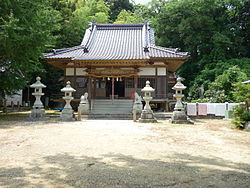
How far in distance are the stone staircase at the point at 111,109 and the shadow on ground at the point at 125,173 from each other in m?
8.84

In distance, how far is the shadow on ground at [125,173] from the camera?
288 centimetres

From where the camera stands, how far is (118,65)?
52.9 ft

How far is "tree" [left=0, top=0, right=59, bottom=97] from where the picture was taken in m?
9.77

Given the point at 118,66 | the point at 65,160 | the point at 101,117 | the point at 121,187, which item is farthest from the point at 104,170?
the point at 118,66

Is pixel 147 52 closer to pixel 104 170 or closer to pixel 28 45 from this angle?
pixel 28 45

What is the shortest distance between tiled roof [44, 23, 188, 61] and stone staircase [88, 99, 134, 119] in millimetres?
3235

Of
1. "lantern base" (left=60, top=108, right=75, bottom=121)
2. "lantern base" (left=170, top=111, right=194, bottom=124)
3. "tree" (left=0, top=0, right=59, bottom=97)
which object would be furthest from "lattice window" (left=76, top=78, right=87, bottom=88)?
"lantern base" (left=170, top=111, right=194, bottom=124)

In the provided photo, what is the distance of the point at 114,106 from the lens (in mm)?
14930

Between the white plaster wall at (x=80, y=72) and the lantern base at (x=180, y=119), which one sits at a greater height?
the white plaster wall at (x=80, y=72)

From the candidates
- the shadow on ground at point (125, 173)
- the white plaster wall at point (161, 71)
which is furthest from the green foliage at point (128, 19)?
the shadow on ground at point (125, 173)

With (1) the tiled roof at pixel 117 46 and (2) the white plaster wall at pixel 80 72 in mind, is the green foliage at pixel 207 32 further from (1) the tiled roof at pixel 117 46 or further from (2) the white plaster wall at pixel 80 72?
(2) the white plaster wall at pixel 80 72

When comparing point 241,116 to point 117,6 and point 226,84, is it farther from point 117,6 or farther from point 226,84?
point 117,6

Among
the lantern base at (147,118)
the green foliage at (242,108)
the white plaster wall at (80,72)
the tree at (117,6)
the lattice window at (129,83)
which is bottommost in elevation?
the lantern base at (147,118)

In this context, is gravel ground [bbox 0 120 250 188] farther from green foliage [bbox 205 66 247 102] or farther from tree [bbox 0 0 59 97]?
green foliage [bbox 205 66 247 102]
